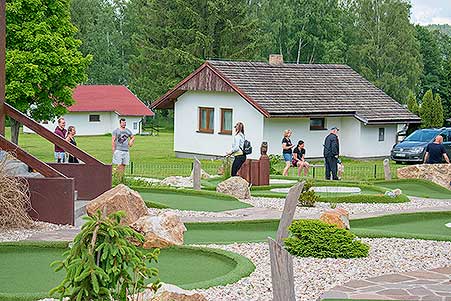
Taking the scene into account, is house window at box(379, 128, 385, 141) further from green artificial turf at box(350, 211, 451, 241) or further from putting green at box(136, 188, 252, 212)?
green artificial turf at box(350, 211, 451, 241)

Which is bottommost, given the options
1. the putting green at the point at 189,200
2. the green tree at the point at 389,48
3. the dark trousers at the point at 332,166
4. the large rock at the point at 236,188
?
the putting green at the point at 189,200

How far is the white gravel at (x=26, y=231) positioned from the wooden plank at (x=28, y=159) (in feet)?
2.74

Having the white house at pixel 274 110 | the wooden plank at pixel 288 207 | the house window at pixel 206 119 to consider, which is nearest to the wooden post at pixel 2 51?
the wooden plank at pixel 288 207

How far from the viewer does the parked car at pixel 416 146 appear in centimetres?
3559

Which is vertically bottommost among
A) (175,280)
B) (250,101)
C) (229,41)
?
(175,280)

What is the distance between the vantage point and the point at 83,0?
3061 inches

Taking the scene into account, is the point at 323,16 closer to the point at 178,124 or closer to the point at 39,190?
the point at 178,124

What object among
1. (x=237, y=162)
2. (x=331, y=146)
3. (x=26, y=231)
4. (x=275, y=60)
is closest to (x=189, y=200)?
(x=237, y=162)

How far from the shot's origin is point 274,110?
1412 inches

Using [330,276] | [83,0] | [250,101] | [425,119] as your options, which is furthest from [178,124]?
[83,0]

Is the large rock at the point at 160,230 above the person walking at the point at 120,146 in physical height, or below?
below

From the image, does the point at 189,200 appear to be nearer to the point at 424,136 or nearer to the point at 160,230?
the point at 160,230

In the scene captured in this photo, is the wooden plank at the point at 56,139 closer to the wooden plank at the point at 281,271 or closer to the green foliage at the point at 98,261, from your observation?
the wooden plank at the point at 281,271

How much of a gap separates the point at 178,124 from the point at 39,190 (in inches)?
1008
